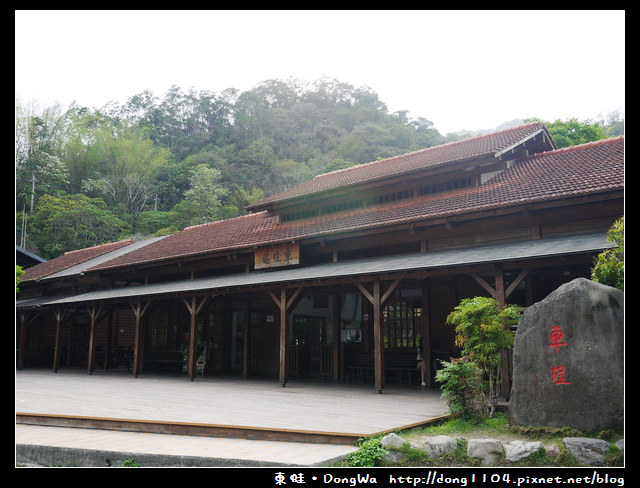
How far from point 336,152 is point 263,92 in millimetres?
18520

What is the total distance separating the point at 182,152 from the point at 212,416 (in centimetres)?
4597

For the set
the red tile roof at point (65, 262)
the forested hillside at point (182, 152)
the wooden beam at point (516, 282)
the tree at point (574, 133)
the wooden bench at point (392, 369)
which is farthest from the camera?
the forested hillside at point (182, 152)

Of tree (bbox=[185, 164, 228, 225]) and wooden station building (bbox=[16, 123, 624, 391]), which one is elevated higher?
tree (bbox=[185, 164, 228, 225])

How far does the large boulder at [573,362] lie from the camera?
17.4 feet

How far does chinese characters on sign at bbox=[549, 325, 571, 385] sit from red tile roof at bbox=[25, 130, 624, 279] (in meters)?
4.50

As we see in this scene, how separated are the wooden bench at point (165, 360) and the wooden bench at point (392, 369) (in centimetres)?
624

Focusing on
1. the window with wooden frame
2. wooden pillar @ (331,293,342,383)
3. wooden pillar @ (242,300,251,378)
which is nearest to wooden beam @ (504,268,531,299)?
the window with wooden frame

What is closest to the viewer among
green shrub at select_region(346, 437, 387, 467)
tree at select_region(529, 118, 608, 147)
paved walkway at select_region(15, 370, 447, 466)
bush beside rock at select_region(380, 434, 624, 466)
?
green shrub at select_region(346, 437, 387, 467)

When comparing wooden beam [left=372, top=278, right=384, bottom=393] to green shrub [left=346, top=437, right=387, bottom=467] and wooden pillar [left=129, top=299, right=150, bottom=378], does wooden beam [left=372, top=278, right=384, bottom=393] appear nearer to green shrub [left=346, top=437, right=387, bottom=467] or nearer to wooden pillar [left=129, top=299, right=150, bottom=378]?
green shrub [left=346, top=437, right=387, bottom=467]

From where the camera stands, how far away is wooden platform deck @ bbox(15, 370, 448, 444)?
6.00 meters

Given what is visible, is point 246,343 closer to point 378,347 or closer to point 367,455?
point 378,347

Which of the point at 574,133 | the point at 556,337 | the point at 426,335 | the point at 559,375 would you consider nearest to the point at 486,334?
the point at 556,337

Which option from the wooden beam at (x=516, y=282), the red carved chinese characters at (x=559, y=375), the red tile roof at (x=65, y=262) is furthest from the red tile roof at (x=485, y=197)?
the red tile roof at (x=65, y=262)

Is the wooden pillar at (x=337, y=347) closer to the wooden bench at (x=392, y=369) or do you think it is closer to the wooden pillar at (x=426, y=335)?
the wooden bench at (x=392, y=369)
